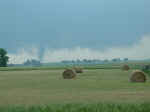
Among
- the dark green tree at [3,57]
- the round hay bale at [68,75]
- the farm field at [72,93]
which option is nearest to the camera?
the farm field at [72,93]

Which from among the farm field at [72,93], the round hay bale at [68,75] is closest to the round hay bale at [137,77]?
the farm field at [72,93]

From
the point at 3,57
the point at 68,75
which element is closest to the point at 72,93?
the point at 68,75

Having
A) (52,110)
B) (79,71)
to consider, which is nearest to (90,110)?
(52,110)

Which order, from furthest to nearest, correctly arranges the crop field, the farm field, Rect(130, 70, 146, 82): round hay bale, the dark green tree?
the dark green tree
Rect(130, 70, 146, 82): round hay bale
the farm field
the crop field

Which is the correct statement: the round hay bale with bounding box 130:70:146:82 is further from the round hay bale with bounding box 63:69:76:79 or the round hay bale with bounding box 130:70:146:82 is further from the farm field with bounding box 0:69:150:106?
the round hay bale with bounding box 63:69:76:79

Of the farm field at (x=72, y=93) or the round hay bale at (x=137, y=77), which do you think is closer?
the farm field at (x=72, y=93)

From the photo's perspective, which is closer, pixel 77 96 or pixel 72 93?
pixel 77 96

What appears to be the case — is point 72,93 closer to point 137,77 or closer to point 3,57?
point 137,77

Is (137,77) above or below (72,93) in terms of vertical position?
above

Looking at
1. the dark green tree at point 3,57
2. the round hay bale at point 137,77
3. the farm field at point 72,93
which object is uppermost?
the dark green tree at point 3,57

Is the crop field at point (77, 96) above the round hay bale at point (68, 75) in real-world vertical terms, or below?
below

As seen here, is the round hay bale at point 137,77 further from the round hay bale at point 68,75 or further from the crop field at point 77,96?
the round hay bale at point 68,75

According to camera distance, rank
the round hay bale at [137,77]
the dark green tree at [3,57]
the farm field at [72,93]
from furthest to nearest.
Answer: the dark green tree at [3,57] < the round hay bale at [137,77] < the farm field at [72,93]

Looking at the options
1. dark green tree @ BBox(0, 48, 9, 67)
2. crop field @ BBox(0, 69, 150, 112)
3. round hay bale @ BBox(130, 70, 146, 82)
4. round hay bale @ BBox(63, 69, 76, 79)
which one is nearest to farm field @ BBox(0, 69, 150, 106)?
crop field @ BBox(0, 69, 150, 112)
